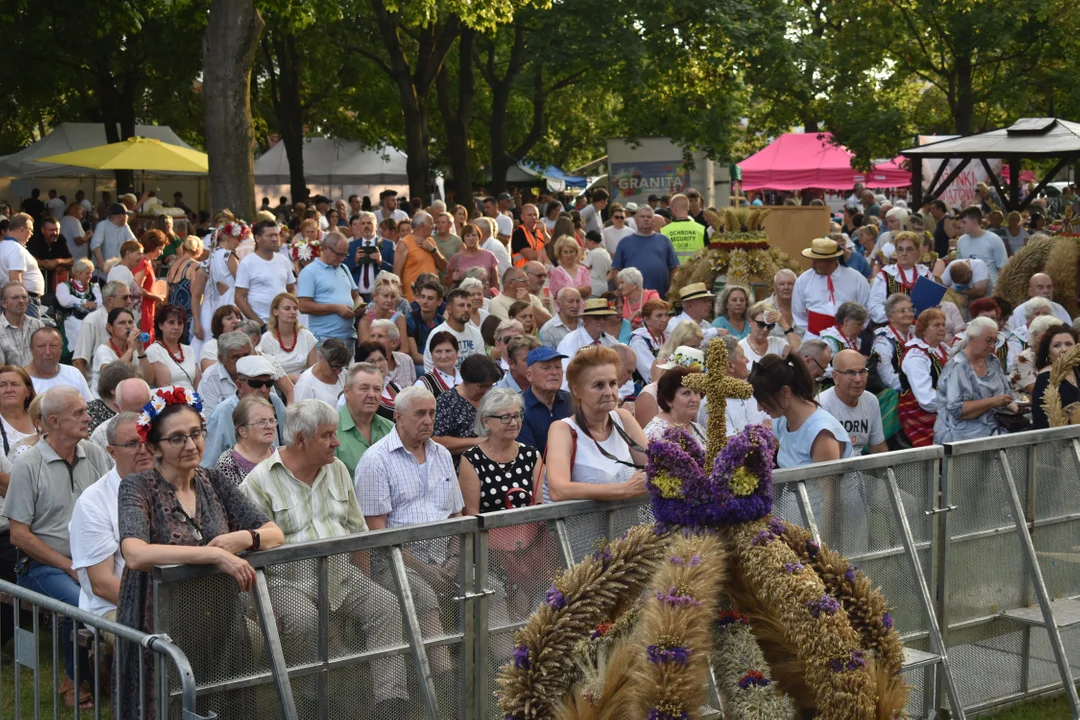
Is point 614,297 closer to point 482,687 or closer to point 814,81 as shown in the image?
point 482,687

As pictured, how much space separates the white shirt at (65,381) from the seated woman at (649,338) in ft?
13.0

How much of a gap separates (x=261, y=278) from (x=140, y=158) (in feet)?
41.0

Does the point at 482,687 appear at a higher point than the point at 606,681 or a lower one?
lower

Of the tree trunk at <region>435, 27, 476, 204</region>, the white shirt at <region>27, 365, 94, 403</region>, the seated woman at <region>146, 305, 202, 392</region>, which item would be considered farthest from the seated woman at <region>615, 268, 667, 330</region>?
the tree trunk at <region>435, 27, 476, 204</region>

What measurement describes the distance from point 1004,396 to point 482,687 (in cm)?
545

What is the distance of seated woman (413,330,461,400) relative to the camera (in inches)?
367

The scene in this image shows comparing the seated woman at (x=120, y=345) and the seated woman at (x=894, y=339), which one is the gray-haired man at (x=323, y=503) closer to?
the seated woman at (x=120, y=345)

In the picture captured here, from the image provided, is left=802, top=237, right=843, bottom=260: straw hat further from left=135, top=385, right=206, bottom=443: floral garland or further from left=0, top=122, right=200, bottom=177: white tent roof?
left=0, top=122, right=200, bottom=177: white tent roof

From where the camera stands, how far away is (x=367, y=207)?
1056 inches

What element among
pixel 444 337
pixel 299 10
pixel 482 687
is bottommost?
pixel 482 687

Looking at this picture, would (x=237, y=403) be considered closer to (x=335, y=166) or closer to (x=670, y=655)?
(x=670, y=655)

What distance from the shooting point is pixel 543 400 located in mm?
8086

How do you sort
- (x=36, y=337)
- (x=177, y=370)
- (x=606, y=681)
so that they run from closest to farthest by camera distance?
(x=606, y=681) → (x=36, y=337) → (x=177, y=370)

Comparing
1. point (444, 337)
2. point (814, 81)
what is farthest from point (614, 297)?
point (814, 81)
